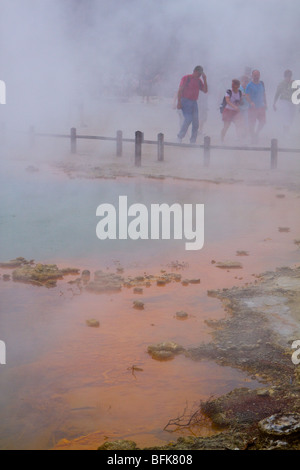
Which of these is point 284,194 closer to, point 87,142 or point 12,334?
point 12,334

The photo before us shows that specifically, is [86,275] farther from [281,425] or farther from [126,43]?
[126,43]

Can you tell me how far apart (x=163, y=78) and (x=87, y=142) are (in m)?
5.67

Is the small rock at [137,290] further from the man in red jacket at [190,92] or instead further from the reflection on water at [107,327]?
the man in red jacket at [190,92]

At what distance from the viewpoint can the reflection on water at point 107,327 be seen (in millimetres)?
3021

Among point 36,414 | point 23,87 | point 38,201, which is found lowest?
point 36,414

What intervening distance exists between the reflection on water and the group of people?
13.0 feet

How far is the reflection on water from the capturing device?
302 cm

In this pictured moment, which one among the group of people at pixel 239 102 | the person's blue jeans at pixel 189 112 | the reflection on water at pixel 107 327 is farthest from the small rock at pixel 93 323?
the person's blue jeans at pixel 189 112

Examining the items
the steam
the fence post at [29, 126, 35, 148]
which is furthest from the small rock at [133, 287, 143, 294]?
the fence post at [29, 126, 35, 148]

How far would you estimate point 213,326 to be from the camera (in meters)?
4.04

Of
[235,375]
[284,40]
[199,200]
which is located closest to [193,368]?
[235,375]

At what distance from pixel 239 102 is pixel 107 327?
8235 millimetres

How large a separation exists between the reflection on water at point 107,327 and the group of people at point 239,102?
13.0 feet

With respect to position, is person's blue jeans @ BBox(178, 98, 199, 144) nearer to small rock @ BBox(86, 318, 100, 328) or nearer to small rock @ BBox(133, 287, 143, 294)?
small rock @ BBox(133, 287, 143, 294)
